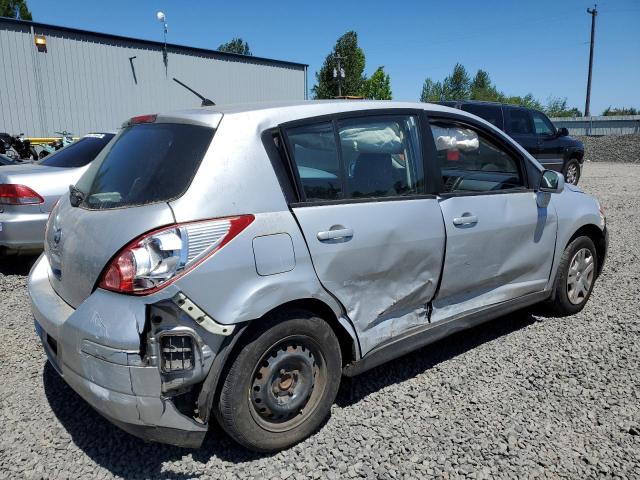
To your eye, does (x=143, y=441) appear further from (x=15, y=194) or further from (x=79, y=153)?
(x=79, y=153)

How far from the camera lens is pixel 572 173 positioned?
1425 cm

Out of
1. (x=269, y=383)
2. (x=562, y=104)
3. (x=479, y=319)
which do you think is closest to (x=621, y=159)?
(x=479, y=319)

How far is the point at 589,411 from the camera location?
9.91 feet

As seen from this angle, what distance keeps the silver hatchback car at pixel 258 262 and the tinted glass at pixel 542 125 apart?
10.4m

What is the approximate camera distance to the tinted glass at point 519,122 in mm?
11992

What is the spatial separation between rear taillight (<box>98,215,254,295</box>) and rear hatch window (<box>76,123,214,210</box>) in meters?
0.19

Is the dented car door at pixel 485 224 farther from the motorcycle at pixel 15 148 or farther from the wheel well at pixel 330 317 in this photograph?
the motorcycle at pixel 15 148

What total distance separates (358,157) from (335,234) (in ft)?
1.83

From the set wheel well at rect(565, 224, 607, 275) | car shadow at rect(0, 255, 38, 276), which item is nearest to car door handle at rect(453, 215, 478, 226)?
wheel well at rect(565, 224, 607, 275)

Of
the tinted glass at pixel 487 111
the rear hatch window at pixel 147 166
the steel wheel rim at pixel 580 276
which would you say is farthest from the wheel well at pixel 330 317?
the tinted glass at pixel 487 111

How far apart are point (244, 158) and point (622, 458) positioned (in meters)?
2.40

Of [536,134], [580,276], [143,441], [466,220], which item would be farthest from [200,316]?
[536,134]

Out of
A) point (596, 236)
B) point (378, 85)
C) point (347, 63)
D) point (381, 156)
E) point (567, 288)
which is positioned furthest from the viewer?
point (378, 85)

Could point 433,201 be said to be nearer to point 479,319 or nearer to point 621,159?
point 479,319
